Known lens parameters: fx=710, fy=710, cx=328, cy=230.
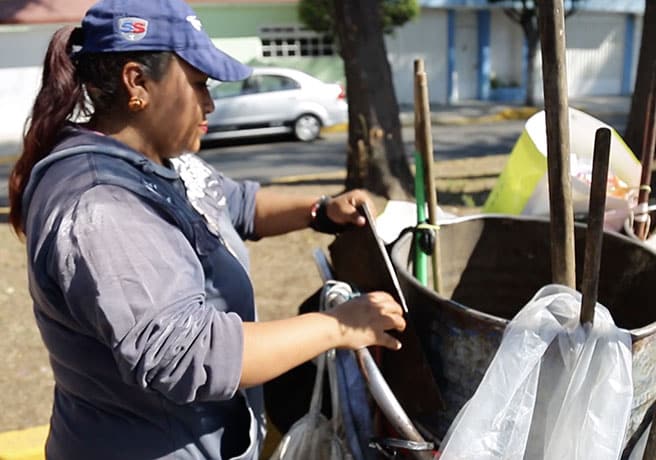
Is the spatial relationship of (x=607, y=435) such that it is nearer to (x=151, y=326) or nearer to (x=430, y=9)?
(x=151, y=326)

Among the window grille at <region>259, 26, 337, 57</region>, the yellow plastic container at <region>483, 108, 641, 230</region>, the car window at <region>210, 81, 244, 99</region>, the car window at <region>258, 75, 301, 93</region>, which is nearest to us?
the yellow plastic container at <region>483, 108, 641, 230</region>

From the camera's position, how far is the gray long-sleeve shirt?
3.76ft

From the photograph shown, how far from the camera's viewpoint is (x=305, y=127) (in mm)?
13422

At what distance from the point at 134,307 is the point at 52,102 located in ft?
1.72

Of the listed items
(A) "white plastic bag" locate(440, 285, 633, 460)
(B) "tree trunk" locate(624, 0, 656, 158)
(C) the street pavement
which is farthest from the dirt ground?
(C) the street pavement

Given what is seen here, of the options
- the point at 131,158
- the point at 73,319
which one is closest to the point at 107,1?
the point at 131,158

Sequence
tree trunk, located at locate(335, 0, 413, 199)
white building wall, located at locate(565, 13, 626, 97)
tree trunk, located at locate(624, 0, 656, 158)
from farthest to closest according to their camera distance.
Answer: white building wall, located at locate(565, 13, 626, 97)
tree trunk, located at locate(335, 0, 413, 199)
tree trunk, located at locate(624, 0, 656, 158)

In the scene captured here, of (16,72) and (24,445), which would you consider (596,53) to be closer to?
(16,72)

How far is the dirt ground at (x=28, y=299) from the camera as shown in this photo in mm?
3346

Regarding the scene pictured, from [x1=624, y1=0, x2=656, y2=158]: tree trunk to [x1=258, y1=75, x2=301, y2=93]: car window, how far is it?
824 cm

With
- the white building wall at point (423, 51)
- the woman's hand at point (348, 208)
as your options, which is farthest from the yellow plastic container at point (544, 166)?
the white building wall at point (423, 51)

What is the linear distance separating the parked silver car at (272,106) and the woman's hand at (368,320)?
1182cm

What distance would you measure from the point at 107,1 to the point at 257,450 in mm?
999

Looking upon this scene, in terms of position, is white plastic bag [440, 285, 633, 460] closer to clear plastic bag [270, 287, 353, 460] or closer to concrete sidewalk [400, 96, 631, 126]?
clear plastic bag [270, 287, 353, 460]
